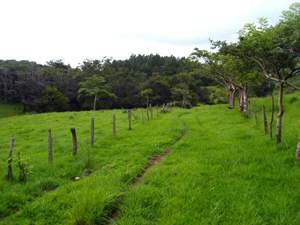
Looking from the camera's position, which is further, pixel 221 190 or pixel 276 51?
pixel 276 51

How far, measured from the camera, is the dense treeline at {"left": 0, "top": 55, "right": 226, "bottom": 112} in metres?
47.8

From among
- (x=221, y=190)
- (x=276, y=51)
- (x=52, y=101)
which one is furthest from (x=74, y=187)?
(x=52, y=101)

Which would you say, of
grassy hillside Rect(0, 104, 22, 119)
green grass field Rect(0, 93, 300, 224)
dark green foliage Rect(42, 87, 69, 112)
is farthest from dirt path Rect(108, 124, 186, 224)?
grassy hillside Rect(0, 104, 22, 119)

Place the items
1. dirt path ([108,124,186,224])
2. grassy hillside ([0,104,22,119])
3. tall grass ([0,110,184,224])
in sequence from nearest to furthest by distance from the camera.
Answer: tall grass ([0,110,184,224])
dirt path ([108,124,186,224])
grassy hillside ([0,104,22,119])

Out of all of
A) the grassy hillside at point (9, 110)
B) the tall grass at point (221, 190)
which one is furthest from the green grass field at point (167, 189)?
the grassy hillside at point (9, 110)

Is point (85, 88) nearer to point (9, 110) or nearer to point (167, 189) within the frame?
point (9, 110)

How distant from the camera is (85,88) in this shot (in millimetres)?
46031

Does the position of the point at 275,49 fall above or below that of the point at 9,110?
above

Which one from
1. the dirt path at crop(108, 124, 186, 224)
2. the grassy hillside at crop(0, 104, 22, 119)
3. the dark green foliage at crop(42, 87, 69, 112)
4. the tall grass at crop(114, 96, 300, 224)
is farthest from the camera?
the dark green foliage at crop(42, 87, 69, 112)

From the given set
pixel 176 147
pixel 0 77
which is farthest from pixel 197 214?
pixel 0 77

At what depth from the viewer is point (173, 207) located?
411 cm

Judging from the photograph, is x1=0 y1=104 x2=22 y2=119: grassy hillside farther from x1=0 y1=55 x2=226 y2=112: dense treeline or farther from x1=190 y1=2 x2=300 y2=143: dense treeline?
x1=190 y1=2 x2=300 y2=143: dense treeline

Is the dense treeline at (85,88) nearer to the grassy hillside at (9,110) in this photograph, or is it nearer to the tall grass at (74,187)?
the grassy hillside at (9,110)

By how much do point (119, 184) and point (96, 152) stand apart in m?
3.68
